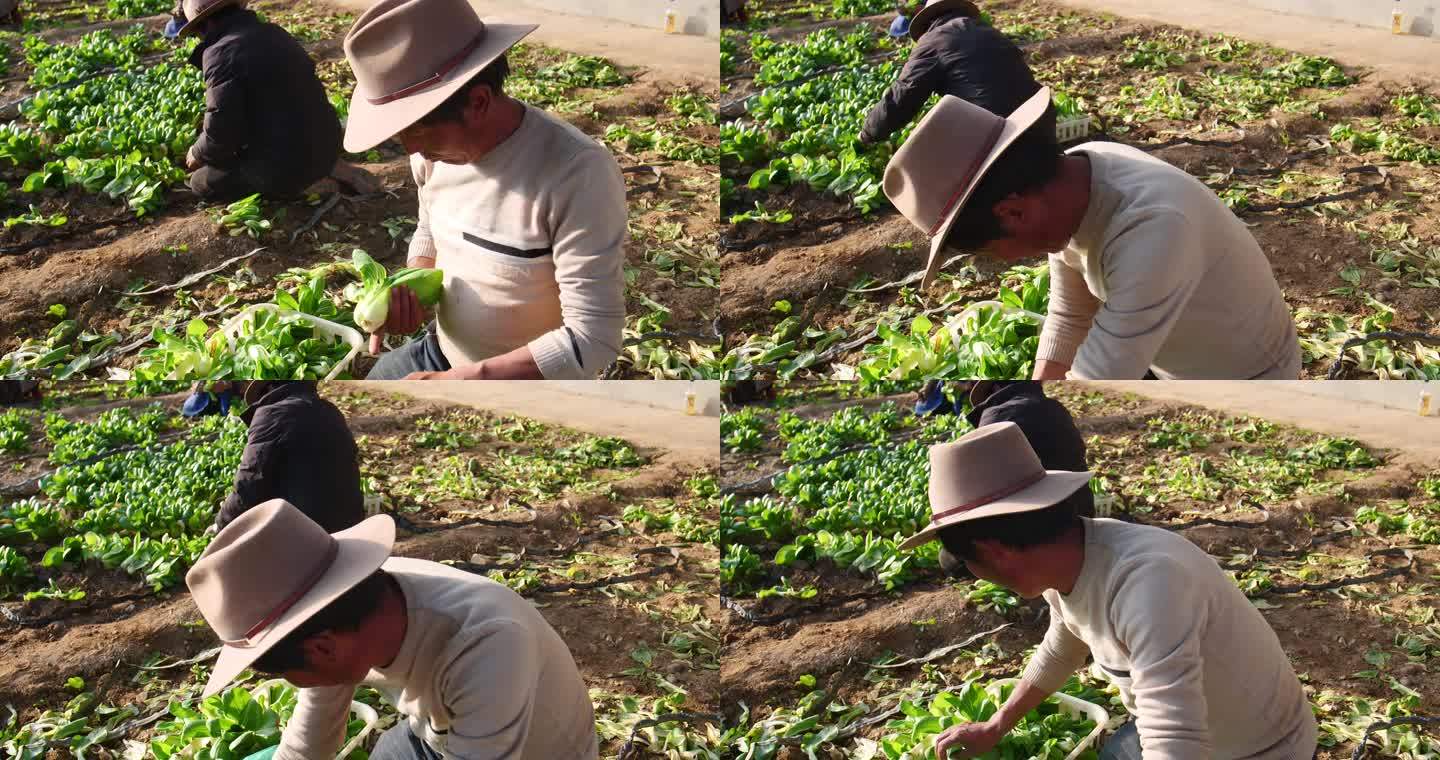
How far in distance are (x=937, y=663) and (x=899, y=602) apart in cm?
34

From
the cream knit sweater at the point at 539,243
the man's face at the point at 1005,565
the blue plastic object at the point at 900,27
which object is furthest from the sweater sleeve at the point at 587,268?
the blue plastic object at the point at 900,27

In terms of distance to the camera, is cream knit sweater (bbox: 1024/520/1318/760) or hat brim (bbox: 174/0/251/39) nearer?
cream knit sweater (bbox: 1024/520/1318/760)

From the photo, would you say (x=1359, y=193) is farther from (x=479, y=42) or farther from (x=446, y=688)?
(x=446, y=688)

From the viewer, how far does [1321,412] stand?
6027 mm

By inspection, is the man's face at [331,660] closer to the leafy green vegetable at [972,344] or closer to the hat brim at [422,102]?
the hat brim at [422,102]

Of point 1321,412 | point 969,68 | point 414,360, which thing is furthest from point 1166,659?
point 1321,412

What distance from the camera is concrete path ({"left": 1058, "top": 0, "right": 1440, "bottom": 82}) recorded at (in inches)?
261

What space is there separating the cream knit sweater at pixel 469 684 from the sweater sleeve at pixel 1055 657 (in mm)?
1202

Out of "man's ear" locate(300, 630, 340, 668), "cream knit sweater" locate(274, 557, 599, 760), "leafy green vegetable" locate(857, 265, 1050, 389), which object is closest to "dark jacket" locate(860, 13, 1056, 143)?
"leafy green vegetable" locate(857, 265, 1050, 389)

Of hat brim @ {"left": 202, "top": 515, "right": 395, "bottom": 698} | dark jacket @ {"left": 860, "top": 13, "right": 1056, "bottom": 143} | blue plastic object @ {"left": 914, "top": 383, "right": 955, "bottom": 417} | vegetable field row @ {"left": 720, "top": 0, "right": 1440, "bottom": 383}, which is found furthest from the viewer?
blue plastic object @ {"left": 914, "top": 383, "right": 955, "bottom": 417}

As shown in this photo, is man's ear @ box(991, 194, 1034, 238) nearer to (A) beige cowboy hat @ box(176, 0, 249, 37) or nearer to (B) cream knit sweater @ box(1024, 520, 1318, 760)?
(B) cream knit sweater @ box(1024, 520, 1318, 760)

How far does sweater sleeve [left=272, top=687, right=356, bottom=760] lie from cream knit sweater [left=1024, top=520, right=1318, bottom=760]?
1.78 meters

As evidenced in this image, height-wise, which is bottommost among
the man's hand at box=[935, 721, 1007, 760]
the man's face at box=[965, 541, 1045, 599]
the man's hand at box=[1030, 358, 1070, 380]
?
the man's hand at box=[935, 721, 1007, 760]

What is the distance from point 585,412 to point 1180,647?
13.6 feet
